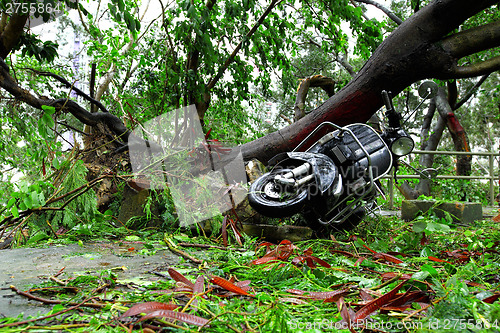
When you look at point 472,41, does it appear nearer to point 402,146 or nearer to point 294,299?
point 402,146

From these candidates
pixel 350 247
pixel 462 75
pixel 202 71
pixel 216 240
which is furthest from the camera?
pixel 202 71

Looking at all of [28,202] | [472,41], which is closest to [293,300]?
[28,202]

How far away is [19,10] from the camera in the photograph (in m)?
3.34

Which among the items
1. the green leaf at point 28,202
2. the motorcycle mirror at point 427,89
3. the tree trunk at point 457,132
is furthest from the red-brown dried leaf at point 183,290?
the tree trunk at point 457,132

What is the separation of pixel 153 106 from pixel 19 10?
2.75 m

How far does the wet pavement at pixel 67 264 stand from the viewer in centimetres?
138

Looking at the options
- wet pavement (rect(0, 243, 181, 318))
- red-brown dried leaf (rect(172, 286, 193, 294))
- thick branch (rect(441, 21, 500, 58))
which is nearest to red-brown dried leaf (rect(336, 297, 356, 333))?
red-brown dried leaf (rect(172, 286, 193, 294))

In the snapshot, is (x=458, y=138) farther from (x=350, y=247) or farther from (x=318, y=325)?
(x=318, y=325)

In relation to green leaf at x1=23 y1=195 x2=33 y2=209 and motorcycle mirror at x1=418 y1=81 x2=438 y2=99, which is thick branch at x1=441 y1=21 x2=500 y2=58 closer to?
motorcycle mirror at x1=418 y1=81 x2=438 y2=99

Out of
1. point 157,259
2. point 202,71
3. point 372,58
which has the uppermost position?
point 202,71

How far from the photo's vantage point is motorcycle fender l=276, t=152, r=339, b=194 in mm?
2984

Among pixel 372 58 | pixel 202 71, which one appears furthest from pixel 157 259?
pixel 202 71

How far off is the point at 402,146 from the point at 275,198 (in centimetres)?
155

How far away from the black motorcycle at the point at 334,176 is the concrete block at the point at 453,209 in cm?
149
